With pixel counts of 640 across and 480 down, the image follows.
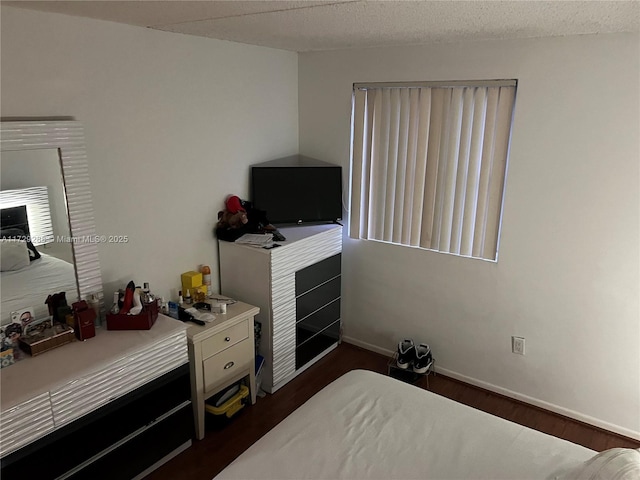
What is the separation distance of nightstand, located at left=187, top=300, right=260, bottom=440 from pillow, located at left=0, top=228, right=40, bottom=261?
844 millimetres

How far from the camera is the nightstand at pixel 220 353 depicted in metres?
2.71

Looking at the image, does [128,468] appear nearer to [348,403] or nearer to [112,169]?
[348,403]

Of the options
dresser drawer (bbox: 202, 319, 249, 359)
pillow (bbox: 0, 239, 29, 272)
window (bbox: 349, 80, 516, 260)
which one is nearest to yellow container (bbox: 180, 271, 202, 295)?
dresser drawer (bbox: 202, 319, 249, 359)

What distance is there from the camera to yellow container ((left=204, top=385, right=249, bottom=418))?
2.86 m

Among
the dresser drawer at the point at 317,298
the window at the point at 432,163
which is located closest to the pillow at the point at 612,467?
the window at the point at 432,163

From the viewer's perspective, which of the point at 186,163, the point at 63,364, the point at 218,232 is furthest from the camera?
the point at 218,232

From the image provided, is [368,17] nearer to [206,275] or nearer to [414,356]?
[206,275]

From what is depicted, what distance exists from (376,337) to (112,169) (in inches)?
87.7

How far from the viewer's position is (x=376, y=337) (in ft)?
12.4

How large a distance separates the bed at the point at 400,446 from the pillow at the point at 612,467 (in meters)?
0.03

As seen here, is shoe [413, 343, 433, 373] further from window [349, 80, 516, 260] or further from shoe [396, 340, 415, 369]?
window [349, 80, 516, 260]

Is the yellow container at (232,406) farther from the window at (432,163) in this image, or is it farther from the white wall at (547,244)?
the window at (432,163)

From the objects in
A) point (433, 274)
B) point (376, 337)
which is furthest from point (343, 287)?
point (433, 274)

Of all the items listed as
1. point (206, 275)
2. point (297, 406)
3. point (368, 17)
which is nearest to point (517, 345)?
point (297, 406)
